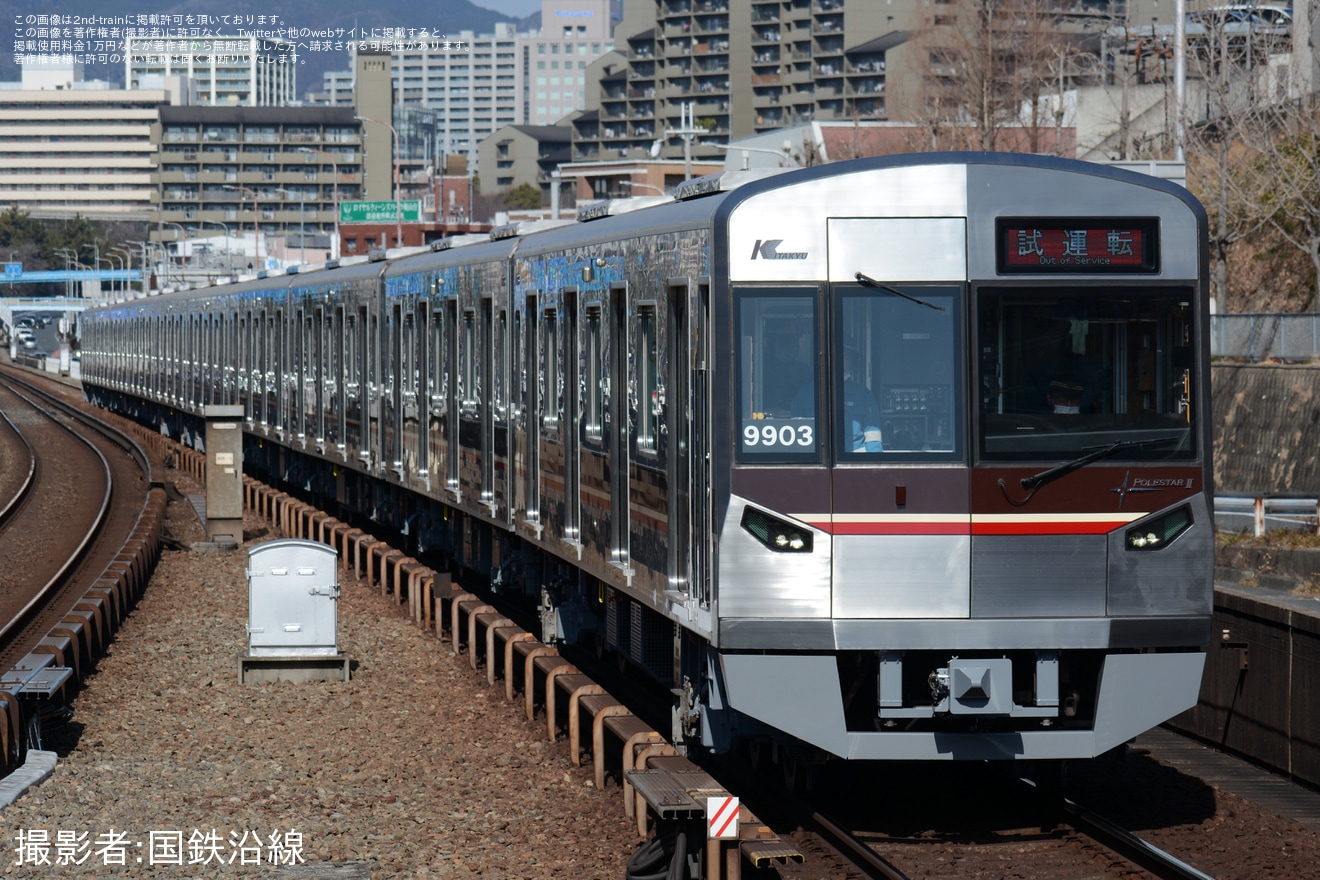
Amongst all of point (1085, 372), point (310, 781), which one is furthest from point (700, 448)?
point (310, 781)

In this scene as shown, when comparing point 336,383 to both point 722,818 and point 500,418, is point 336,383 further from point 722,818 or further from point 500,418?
point 722,818

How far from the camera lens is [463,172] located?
160750mm

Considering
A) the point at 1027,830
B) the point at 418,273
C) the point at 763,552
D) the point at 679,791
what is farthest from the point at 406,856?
the point at 418,273

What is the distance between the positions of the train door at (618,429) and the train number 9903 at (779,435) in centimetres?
210

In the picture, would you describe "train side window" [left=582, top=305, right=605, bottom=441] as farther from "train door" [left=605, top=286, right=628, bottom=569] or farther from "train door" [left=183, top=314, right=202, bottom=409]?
"train door" [left=183, top=314, right=202, bottom=409]

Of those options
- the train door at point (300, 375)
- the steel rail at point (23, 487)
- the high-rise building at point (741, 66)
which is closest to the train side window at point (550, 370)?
the train door at point (300, 375)

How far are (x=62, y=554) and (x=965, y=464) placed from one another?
1657 cm

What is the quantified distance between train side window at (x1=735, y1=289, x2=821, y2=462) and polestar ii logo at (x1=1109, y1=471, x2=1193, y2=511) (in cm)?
140

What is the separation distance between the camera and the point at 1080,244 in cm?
859

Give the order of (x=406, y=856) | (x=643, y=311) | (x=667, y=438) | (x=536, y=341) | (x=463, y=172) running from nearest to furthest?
1. (x=406, y=856)
2. (x=667, y=438)
3. (x=643, y=311)
4. (x=536, y=341)
5. (x=463, y=172)

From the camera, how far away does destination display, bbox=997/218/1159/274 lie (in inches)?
336

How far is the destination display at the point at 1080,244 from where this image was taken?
854 centimetres

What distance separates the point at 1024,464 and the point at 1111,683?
1.08 meters

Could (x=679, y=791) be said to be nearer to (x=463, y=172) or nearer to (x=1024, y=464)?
(x=1024, y=464)
